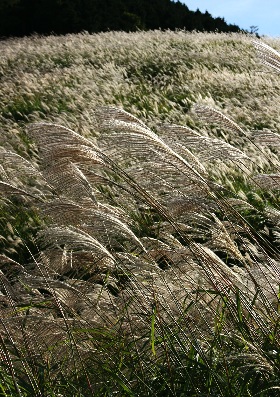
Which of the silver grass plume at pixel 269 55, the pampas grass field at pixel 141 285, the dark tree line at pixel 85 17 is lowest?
the dark tree line at pixel 85 17

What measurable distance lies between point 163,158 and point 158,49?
17.0 m

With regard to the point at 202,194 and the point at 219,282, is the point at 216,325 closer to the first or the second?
the point at 219,282

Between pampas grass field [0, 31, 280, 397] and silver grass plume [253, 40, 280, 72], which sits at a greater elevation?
silver grass plume [253, 40, 280, 72]

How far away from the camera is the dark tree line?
98.8ft

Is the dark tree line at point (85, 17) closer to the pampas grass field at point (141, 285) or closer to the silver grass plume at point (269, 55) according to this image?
the silver grass plume at point (269, 55)

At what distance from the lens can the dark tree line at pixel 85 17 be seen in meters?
30.1

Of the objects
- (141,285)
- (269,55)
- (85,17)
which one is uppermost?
(269,55)

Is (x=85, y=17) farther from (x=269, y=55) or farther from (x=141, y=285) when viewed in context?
(x=141, y=285)

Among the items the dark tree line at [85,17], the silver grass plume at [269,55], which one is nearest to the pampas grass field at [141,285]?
the silver grass plume at [269,55]

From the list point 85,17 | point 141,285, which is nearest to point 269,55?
point 141,285

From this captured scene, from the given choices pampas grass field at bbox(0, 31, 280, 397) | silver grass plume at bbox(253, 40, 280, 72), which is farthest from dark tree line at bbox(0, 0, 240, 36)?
pampas grass field at bbox(0, 31, 280, 397)

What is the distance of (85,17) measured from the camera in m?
31.2

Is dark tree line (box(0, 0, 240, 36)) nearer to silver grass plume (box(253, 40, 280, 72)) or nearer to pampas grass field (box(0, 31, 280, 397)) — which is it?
silver grass plume (box(253, 40, 280, 72))

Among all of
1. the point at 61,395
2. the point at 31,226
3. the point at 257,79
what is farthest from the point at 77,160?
the point at 257,79
